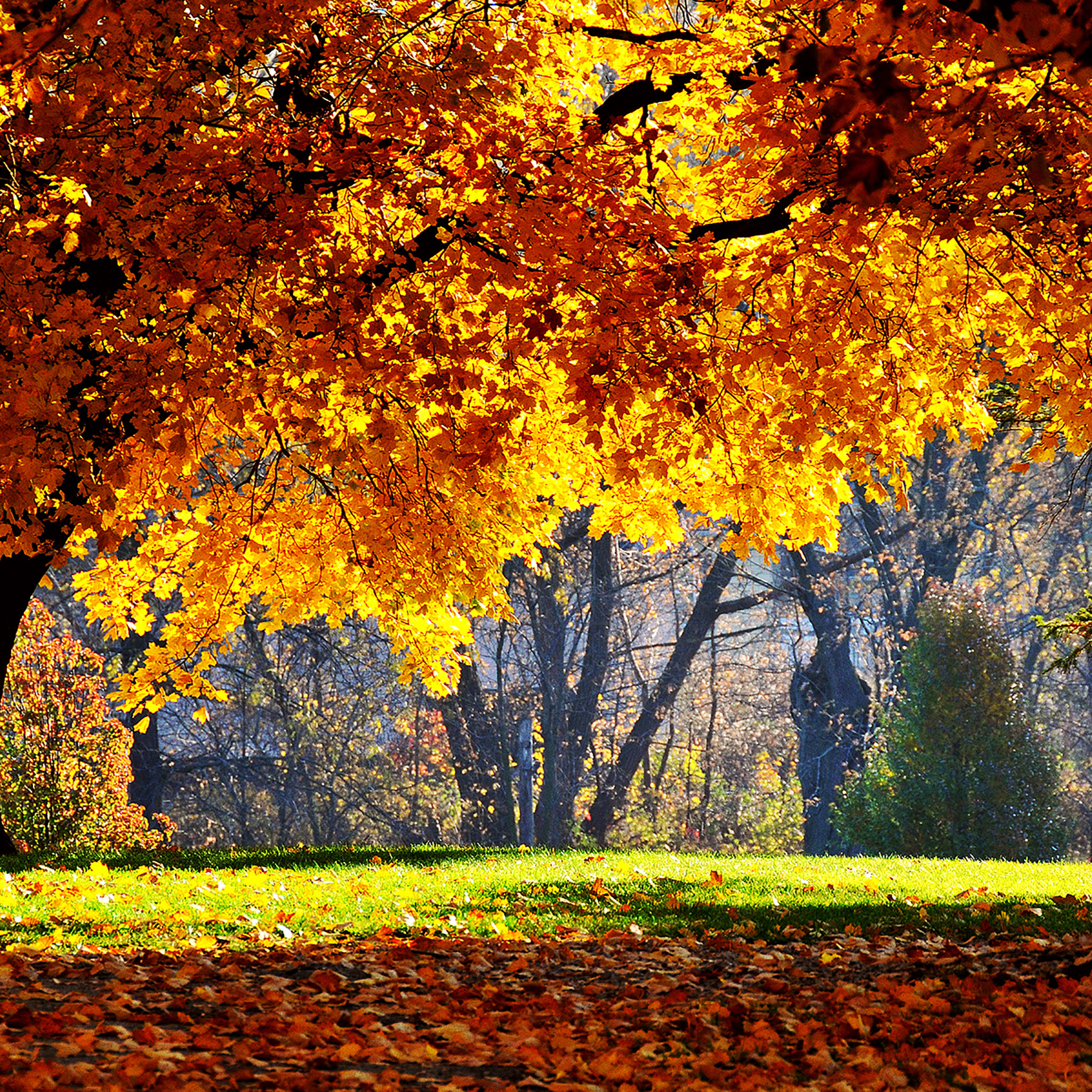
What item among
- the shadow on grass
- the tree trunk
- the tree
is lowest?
the shadow on grass

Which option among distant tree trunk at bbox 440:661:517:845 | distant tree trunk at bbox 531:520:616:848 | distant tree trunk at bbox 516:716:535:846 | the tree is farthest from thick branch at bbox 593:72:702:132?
distant tree trunk at bbox 516:716:535:846

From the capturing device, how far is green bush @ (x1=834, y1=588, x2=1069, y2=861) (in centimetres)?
1445

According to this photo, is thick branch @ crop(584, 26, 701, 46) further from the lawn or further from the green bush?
the green bush

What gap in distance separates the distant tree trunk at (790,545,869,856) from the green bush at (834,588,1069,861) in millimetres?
4088

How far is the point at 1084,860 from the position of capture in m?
23.5

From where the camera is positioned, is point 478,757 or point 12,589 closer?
point 12,589

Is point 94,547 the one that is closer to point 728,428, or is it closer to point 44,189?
point 44,189

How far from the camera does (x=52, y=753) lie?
1178cm

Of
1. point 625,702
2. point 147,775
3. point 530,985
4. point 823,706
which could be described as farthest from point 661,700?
point 530,985

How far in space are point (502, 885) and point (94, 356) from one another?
465 cm

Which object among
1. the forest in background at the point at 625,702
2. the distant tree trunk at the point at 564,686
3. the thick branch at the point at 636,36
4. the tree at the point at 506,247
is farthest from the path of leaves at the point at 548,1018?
the distant tree trunk at the point at 564,686

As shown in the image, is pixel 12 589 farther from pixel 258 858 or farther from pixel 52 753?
pixel 52 753

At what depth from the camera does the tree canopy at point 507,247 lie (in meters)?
5.20

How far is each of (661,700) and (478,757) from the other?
3.06 meters
